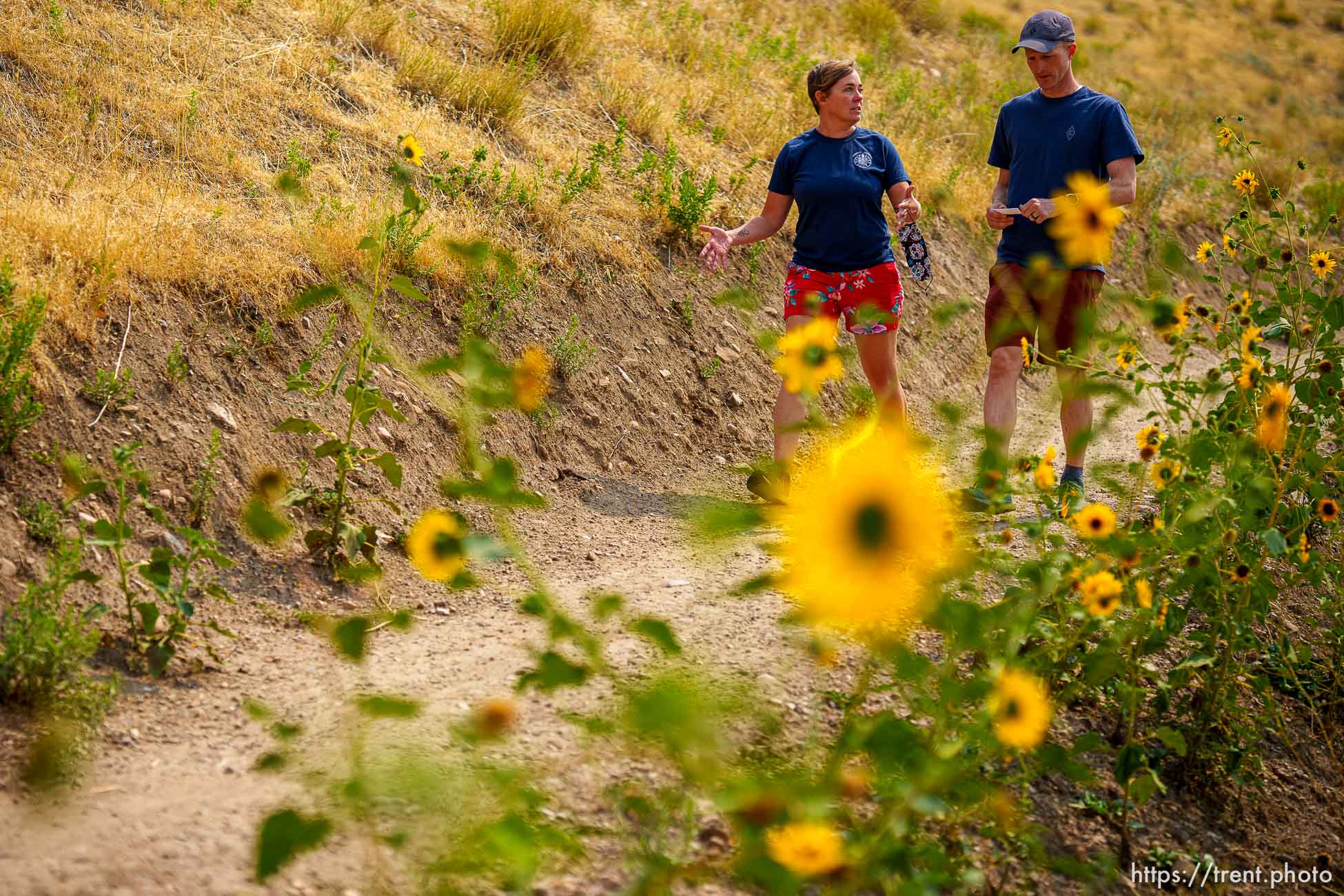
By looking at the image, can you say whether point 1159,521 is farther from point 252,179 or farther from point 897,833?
point 252,179

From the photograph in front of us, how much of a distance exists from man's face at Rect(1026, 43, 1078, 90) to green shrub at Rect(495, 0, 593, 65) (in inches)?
156

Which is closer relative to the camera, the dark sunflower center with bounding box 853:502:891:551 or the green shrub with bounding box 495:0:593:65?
the dark sunflower center with bounding box 853:502:891:551

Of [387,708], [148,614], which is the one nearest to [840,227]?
[148,614]

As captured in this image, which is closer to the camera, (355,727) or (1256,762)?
(355,727)

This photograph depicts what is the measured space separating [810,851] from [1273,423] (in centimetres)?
163

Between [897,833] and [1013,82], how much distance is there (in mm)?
11266

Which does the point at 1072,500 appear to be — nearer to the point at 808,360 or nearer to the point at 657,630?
the point at 808,360

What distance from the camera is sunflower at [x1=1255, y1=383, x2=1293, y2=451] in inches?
97.0

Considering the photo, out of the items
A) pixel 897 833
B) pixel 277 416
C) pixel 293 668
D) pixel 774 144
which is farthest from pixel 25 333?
pixel 774 144

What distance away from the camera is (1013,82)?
11648 mm

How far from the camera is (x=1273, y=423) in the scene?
2.49m

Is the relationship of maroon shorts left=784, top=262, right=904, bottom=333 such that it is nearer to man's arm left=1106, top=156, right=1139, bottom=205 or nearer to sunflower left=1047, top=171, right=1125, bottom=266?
man's arm left=1106, top=156, right=1139, bottom=205

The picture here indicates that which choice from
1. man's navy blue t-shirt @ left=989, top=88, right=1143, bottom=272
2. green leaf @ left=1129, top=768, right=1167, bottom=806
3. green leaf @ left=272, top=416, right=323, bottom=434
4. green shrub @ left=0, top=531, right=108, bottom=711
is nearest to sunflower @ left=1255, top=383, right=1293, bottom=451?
green leaf @ left=1129, top=768, right=1167, bottom=806

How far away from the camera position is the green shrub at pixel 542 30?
743 centimetres
